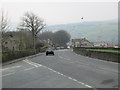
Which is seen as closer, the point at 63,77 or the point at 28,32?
the point at 63,77

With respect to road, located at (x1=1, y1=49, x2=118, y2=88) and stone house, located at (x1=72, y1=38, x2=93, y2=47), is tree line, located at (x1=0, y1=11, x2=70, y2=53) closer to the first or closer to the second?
road, located at (x1=1, y1=49, x2=118, y2=88)

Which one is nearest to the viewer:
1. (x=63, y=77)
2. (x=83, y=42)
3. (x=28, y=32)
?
(x=63, y=77)

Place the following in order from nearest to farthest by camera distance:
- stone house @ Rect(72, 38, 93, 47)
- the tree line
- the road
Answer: the road < the tree line < stone house @ Rect(72, 38, 93, 47)

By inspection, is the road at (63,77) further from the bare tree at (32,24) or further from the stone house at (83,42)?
the stone house at (83,42)

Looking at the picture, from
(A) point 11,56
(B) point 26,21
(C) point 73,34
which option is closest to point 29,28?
(B) point 26,21

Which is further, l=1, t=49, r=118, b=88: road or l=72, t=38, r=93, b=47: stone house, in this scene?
l=72, t=38, r=93, b=47: stone house

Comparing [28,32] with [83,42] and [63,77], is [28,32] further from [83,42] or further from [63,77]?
[83,42]

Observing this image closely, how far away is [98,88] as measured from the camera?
9.35m

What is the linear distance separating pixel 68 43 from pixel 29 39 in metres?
85.0

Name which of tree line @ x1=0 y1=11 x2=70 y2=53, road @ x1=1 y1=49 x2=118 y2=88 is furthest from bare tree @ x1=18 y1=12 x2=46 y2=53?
road @ x1=1 y1=49 x2=118 y2=88

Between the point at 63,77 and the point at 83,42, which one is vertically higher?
the point at 83,42

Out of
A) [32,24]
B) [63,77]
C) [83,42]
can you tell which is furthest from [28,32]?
[83,42]

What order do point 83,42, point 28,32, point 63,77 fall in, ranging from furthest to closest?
1. point 83,42
2. point 28,32
3. point 63,77

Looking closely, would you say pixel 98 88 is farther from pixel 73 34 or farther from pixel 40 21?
pixel 73 34
